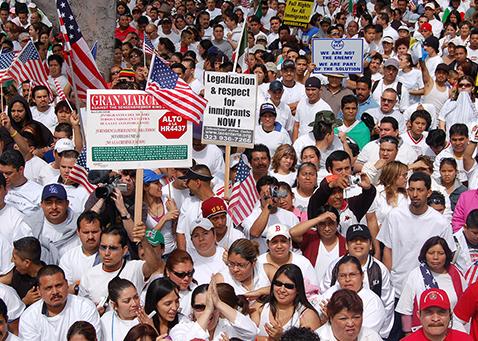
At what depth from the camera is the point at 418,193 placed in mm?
8906

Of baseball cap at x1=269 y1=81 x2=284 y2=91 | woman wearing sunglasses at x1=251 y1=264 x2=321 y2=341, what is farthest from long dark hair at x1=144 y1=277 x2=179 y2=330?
baseball cap at x1=269 y1=81 x2=284 y2=91

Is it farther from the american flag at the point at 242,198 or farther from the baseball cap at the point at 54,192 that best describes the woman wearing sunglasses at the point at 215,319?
the baseball cap at the point at 54,192

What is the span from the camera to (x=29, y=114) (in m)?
12.5

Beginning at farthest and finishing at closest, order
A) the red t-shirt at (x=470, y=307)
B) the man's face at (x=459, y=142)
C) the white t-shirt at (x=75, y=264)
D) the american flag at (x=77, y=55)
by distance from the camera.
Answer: the man's face at (x=459, y=142) < the american flag at (x=77, y=55) < the white t-shirt at (x=75, y=264) < the red t-shirt at (x=470, y=307)

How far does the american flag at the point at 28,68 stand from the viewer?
45.9 feet

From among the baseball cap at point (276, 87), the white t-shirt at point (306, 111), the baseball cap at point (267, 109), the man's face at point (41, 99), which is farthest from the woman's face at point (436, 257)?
the man's face at point (41, 99)

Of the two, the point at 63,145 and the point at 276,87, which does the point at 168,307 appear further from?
the point at 276,87

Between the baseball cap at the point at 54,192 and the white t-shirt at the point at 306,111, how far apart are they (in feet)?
15.9

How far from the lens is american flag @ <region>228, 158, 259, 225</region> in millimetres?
9344

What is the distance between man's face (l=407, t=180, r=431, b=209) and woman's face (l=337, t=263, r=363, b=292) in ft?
5.18

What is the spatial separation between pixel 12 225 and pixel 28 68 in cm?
582

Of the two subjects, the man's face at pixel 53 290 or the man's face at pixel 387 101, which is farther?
the man's face at pixel 387 101

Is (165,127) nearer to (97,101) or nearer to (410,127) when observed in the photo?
(97,101)

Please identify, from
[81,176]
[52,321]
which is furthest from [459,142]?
[52,321]
